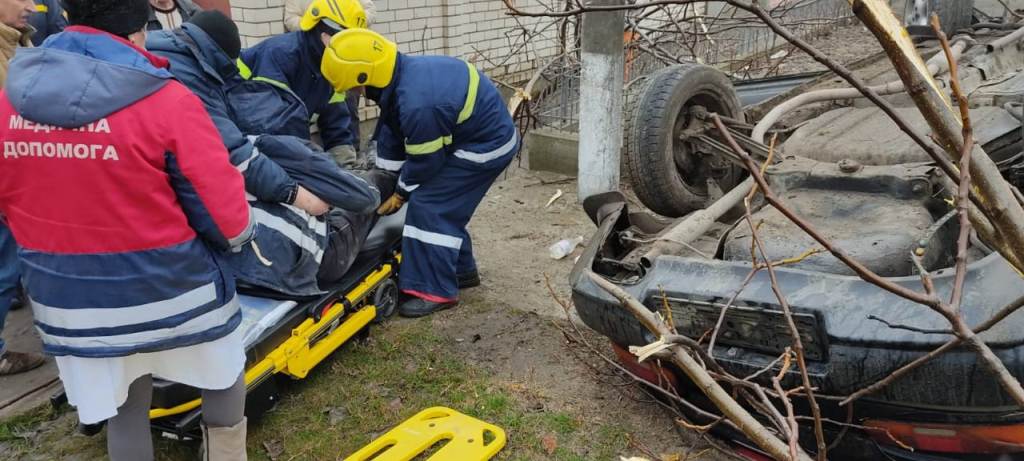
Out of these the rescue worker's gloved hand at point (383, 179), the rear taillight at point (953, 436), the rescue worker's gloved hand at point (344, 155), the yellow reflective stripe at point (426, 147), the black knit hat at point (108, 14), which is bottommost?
the rear taillight at point (953, 436)

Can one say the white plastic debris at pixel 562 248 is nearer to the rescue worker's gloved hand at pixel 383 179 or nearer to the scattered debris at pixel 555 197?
the scattered debris at pixel 555 197

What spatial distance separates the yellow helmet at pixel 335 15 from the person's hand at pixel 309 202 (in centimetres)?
122

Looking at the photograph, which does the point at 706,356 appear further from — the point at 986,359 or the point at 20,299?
the point at 20,299

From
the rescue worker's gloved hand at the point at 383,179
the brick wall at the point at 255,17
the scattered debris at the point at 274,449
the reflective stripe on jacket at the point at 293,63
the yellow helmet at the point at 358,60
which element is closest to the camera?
the scattered debris at the point at 274,449

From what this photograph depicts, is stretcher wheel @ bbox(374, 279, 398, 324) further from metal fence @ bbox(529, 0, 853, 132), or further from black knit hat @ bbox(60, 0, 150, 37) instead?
→ metal fence @ bbox(529, 0, 853, 132)

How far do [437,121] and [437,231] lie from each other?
0.56 m

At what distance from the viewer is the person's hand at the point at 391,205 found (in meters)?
4.03

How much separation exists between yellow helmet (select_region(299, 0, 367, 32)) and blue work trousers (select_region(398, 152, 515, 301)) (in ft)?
2.91

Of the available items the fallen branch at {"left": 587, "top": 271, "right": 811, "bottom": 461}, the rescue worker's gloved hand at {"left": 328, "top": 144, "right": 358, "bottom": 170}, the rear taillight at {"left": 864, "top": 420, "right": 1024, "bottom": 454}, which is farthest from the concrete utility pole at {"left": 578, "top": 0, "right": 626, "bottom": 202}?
the fallen branch at {"left": 587, "top": 271, "right": 811, "bottom": 461}

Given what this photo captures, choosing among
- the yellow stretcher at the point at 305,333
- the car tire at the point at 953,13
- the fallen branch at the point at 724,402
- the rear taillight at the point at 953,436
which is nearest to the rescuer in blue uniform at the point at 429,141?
the yellow stretcher at the point at 305,333

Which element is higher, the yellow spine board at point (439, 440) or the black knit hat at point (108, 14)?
the black knit hat at point (108, 14)

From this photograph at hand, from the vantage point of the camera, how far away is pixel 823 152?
3.44 m

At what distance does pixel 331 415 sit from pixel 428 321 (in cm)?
88

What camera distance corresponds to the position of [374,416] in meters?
3.19
